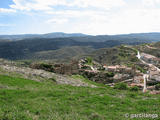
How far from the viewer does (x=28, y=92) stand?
15.3 metres

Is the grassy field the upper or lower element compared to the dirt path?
upper

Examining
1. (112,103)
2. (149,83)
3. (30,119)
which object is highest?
(30,119)

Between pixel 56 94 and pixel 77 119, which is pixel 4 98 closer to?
pixel 56 94

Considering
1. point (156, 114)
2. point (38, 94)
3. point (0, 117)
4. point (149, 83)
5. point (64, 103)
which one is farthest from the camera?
point (149, 83)

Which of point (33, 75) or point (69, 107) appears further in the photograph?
point (33, 75)

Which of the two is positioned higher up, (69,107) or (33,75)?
(69,107)

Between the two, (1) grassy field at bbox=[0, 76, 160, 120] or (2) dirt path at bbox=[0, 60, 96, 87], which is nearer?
(1) grassy field at bbox=[0, 76, 160, 120]

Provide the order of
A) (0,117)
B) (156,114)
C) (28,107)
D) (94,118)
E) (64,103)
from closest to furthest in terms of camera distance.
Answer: (0,117)
(94,118)
(156,114)
(28,107)
(64,103)

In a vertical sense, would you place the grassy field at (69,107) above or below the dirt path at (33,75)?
above

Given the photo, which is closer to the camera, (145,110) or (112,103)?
(145,110)

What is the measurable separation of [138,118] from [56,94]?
7.75 m

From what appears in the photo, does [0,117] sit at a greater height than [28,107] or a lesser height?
greater

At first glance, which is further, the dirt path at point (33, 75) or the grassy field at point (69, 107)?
the dirt path at point (33, 75)

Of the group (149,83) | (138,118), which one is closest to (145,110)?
(138,118)
